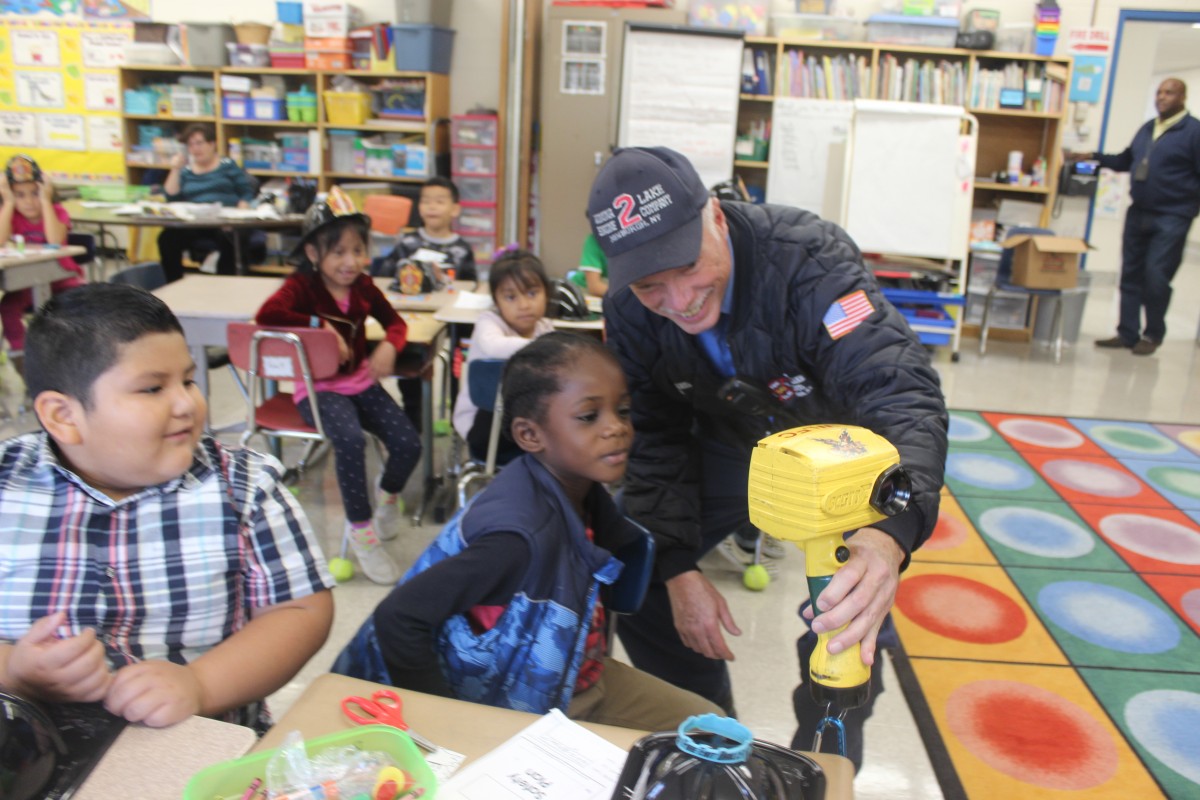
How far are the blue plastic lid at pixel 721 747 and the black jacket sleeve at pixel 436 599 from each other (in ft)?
1.73

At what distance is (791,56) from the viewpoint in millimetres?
6586

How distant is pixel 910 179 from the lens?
239 inches

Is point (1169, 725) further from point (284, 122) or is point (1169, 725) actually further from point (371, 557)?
point (284, 122)

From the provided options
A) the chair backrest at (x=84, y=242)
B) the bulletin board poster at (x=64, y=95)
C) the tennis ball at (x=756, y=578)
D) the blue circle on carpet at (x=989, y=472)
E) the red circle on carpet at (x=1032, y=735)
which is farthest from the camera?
the bulletin board poster at (x=64, y=95)

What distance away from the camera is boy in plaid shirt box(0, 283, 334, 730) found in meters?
1.07

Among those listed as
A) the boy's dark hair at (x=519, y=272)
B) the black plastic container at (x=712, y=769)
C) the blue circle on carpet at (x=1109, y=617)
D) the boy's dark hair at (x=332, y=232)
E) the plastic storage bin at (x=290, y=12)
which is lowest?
the blue circle on carpet at (x=1109, y=617)

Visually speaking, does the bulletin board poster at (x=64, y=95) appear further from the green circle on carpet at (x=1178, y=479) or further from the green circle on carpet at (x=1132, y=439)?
the green circle on carpet at (x=1178, y=479)

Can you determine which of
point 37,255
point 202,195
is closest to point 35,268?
point 37,255

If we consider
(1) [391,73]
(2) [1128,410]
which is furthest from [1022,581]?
(1) [391,73]

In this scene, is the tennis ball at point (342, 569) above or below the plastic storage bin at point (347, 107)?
below

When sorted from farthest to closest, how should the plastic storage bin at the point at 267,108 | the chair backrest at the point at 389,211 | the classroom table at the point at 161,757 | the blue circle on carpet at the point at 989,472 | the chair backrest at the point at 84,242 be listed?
the plastic storage bin at the point at 267,108
the chair backrest at the point at 389,211
the chair backrest at the point at 84,242
the blue circle on carpet at the point at 989,472
the classroom table at the point at 161,757

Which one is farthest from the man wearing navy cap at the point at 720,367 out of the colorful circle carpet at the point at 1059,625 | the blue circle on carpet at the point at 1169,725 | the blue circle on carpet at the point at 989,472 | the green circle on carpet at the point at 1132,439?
the green circle on carpet at the point at 1132,439

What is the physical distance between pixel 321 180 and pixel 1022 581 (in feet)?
19.9

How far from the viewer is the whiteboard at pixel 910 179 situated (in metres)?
6.03
